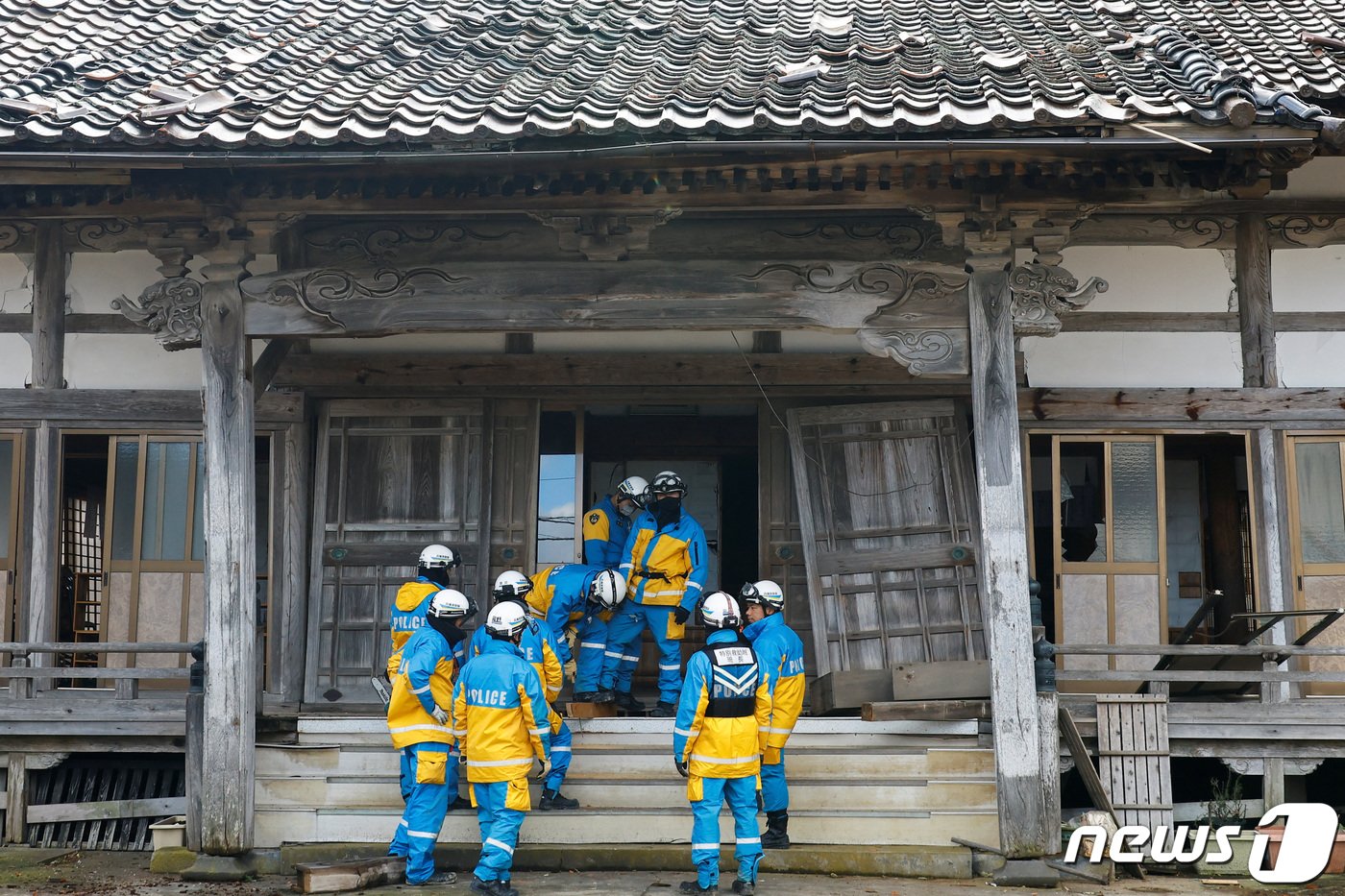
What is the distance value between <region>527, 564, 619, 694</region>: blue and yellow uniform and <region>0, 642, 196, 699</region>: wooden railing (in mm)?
2452

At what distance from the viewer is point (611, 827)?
8.08m

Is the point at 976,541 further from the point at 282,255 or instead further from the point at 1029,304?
the point at 282,255

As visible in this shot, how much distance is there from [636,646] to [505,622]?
2.37 meters

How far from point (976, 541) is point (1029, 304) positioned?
243cm

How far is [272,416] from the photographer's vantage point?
1006 centimetres

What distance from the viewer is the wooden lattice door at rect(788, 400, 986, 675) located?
9742 millimetres

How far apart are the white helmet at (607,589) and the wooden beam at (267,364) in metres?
2.67

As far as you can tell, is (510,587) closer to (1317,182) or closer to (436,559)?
(436,559)

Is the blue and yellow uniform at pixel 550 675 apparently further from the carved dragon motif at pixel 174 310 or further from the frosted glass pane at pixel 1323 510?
the frosted glass pane at pixel 1323 510

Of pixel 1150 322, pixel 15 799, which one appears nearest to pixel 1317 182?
pixel 1150 322

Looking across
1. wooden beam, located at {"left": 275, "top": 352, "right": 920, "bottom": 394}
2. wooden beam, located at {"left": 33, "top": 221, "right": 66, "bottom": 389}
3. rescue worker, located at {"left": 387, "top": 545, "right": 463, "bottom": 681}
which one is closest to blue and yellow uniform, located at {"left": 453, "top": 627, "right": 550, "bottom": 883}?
rescue worker, located at {"left": 387, "top": 545, "right": 463, "bottom": 681}

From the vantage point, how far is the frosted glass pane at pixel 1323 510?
9.48 m

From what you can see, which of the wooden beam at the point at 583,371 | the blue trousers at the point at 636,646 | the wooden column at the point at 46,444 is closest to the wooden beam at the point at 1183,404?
the wooden beam at the point at 583,371

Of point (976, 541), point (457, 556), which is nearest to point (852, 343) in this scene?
point (976, 541)
